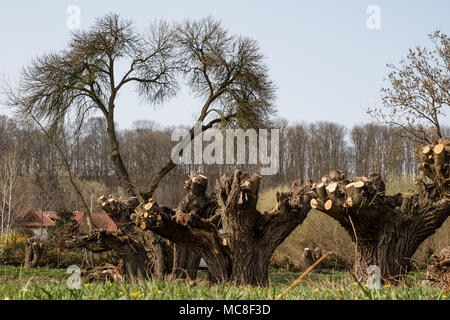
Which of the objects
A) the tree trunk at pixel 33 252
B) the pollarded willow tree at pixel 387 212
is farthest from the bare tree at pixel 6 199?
the pollarded willow tree at pixel 387 212

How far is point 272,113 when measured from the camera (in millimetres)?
23531

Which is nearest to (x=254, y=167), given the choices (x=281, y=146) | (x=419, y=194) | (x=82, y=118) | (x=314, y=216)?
(x=281, y=146)

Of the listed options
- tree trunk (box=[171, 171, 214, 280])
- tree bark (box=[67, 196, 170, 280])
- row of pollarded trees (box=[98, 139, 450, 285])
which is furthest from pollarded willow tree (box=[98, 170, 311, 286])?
tree bark (box=[67, 196, 170, 280])

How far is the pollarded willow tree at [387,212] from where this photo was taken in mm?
8289

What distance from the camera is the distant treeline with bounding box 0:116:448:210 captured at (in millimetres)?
34531

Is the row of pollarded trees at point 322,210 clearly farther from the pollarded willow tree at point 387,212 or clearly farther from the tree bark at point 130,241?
the tree bark at point 130,241

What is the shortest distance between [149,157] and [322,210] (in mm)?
27995

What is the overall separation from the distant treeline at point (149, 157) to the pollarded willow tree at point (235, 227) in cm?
2168

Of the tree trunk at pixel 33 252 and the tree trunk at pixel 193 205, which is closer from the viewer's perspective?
the tree trunk at pixel 193 205

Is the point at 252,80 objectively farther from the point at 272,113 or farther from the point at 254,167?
the point at 254,167

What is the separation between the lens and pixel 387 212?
8.86 metres

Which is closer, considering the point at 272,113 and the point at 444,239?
the point at 444,239

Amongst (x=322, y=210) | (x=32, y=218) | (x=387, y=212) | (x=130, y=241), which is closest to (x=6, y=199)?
(x=32, y=218)

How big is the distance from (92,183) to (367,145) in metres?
21.6
